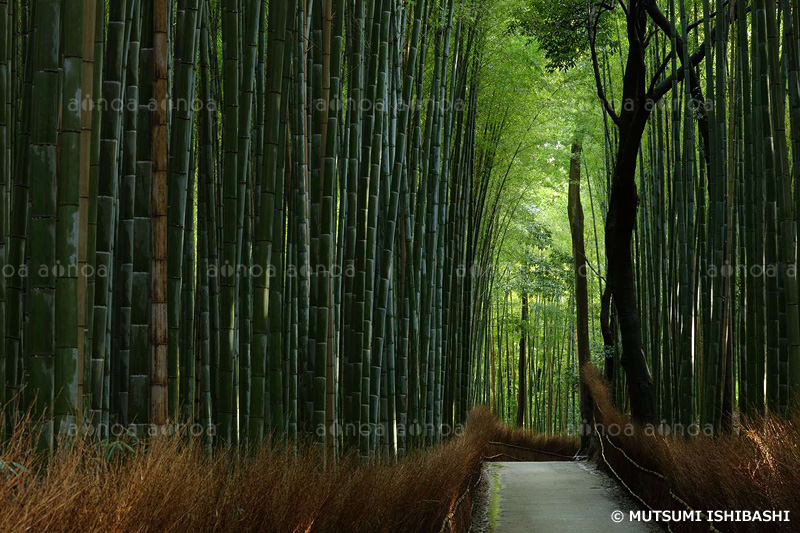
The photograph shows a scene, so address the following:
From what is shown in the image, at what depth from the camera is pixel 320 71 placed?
10.9 ft

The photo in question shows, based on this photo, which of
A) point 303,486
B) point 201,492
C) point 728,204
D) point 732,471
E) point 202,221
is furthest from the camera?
point 728,204

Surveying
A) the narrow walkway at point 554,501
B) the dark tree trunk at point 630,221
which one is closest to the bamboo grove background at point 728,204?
the dark tree trunk at point 630,221

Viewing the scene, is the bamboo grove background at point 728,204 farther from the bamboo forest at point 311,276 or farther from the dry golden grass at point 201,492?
the dry golden grass at point 201,492

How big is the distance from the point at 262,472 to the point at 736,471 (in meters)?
1.94

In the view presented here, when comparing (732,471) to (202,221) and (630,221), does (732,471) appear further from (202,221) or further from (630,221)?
(630,221)

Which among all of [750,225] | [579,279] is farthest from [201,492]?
[579,279]

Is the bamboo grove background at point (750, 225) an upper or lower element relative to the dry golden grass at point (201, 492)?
upper

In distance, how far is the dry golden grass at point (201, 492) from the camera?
49.1 inches

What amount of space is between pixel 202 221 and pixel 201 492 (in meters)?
2.02

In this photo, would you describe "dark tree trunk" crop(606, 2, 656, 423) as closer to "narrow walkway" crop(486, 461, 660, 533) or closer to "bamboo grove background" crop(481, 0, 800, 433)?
"bamboo grove background" crop(481, 0, 800, 433)

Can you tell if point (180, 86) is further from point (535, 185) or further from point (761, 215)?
point (535, 185)

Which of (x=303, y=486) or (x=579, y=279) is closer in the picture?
(x=303, y=486)

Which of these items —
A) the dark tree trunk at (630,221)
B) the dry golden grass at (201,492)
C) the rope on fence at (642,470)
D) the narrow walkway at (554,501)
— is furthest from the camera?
the dark tree trunk at (630,221)

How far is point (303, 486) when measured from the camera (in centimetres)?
213
